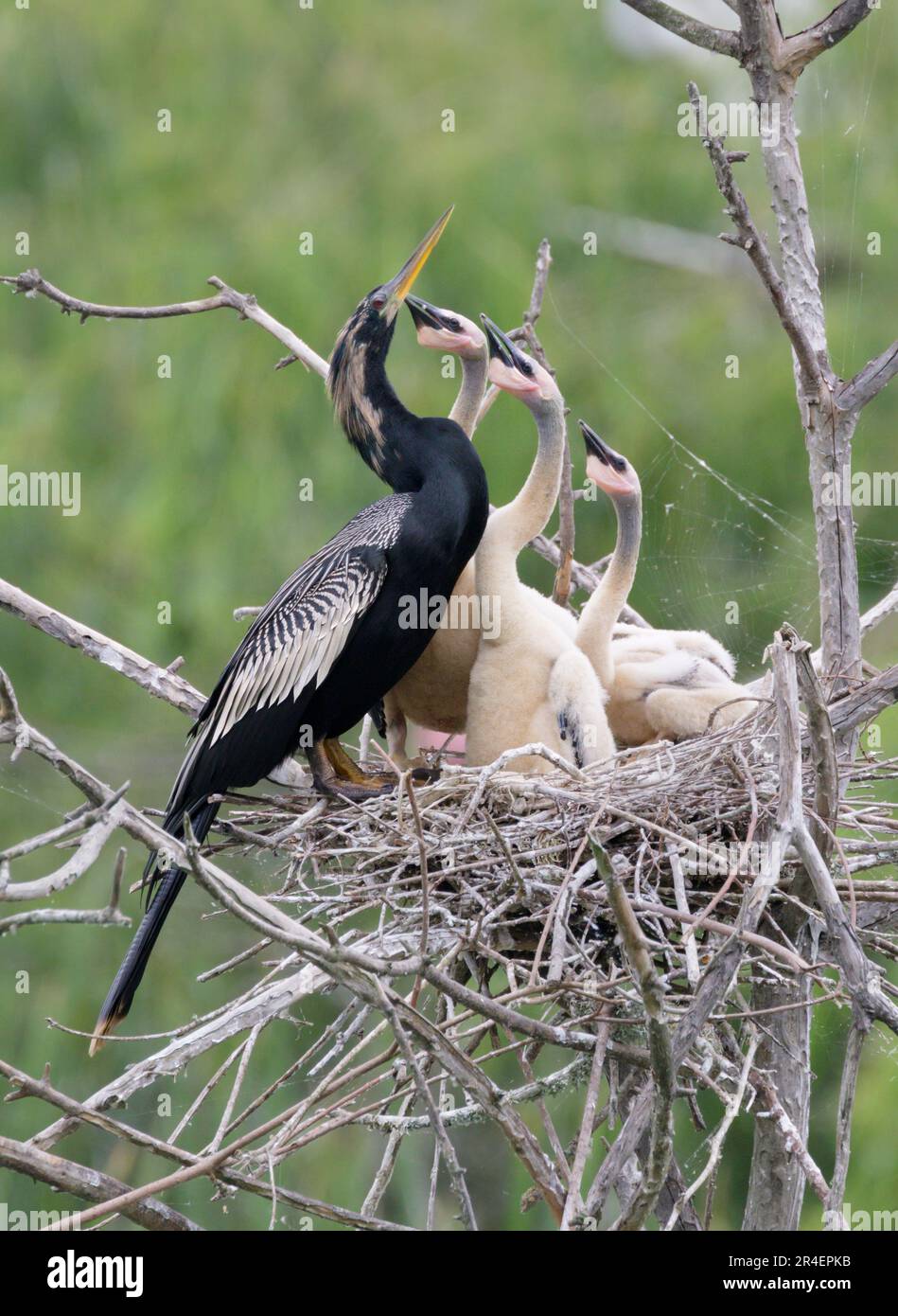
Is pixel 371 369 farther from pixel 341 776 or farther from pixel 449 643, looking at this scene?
pixel 341 776

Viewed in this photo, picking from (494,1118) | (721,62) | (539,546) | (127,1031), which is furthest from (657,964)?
(721,62)

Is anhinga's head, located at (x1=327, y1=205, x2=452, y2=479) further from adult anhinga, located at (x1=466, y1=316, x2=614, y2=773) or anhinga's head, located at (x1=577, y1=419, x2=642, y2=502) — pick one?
Answer: anhinga's head, located at (x1=577, y1=419, x2=642, y2=502)

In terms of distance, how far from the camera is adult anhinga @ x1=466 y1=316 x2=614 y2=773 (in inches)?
143

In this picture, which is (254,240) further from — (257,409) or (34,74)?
(34,74)

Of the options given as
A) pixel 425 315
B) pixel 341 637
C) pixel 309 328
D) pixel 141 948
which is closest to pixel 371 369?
pixel 425 315

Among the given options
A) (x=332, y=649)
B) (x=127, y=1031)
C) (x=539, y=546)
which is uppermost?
(x=539, y=546)

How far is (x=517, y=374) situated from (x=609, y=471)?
37 centimetres

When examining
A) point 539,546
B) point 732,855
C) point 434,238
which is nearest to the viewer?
point 732,855

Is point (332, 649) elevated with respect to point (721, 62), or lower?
lower

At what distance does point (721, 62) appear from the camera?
1066 centimetres

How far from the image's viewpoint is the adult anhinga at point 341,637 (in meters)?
3.67

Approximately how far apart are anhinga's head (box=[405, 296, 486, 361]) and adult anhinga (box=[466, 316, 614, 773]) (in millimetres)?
99

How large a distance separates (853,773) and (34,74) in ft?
32.0

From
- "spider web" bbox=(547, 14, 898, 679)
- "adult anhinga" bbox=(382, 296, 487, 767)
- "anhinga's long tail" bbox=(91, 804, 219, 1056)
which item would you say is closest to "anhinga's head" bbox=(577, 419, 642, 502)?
"adult anhinga" bbox=(382, 296, 487, 767)
